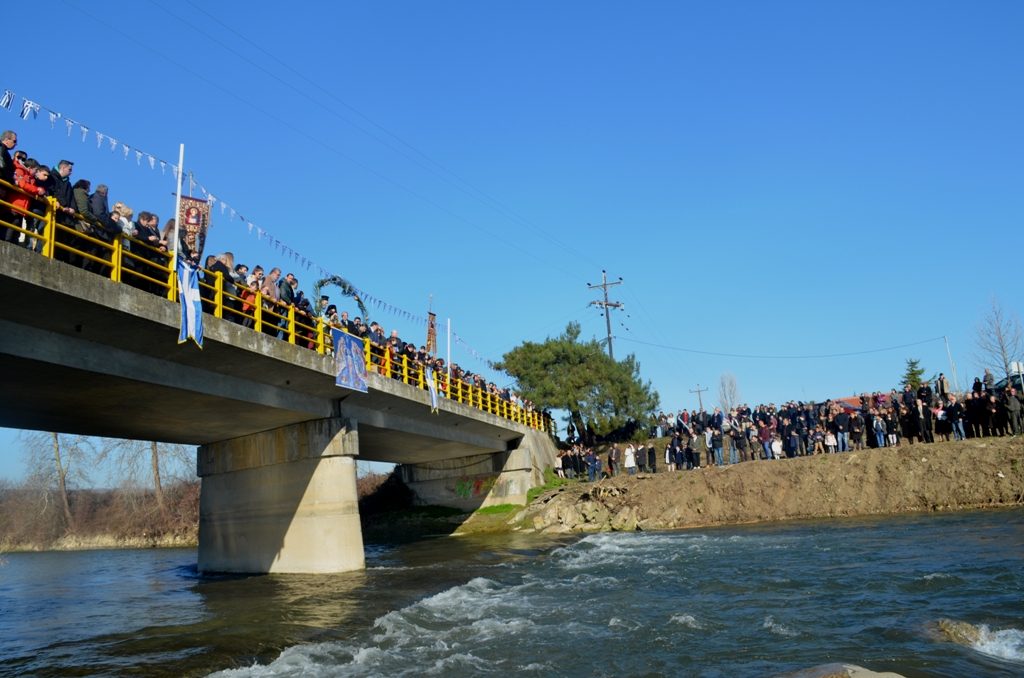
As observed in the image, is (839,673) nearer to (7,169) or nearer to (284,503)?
(7,169)

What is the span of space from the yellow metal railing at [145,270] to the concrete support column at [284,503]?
113 inches

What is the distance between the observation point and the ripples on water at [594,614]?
817 cm

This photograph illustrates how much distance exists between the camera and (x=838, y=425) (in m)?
28.7

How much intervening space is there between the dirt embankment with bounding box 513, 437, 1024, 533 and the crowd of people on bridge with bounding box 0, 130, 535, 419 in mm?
14307

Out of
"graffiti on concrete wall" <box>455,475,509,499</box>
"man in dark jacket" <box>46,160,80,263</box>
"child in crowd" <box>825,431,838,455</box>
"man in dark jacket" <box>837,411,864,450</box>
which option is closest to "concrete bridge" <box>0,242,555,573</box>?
"man in dark jacket" <box>46,160,80,263</box>

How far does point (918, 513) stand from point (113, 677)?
2318 centimetres

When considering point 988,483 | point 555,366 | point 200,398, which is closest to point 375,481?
point 555,366

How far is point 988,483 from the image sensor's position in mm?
22672

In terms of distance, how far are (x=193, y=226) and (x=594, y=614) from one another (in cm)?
1072

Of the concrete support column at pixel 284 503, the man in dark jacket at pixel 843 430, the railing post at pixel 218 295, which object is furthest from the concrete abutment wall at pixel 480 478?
the railing post at pixel 218 295

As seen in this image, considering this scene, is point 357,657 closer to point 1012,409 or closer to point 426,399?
point 426,399

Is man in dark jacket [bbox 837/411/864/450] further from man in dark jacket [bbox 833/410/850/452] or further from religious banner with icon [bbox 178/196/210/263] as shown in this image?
religious banner with icon [bbox 178/196/210/263]

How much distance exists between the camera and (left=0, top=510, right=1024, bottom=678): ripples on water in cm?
817

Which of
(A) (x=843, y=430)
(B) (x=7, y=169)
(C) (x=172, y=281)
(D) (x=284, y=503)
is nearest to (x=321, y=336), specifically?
(D) (x=284, y=503)
